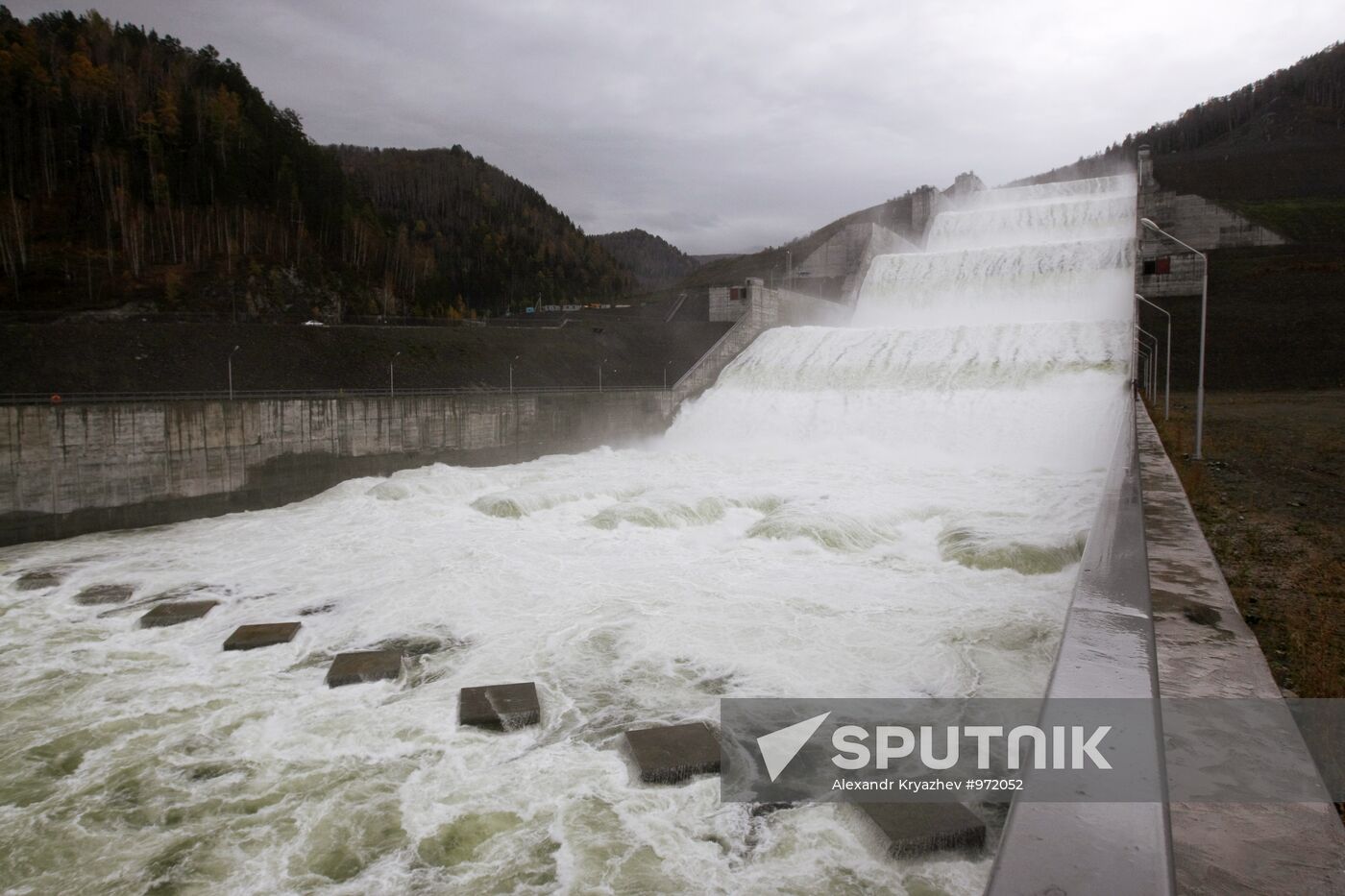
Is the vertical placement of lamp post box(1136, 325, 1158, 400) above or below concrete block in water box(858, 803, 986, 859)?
above

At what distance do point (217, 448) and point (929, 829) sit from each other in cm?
1650

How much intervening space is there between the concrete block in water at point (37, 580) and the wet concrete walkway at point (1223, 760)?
13.3m

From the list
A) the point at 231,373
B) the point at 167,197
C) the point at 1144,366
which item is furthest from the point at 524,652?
the point at 167,197

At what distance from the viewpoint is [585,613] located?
8977mm

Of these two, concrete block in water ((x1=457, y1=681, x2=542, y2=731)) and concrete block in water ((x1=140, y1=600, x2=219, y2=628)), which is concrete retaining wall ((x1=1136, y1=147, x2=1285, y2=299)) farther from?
concrete block in water ((x1=140, y1=600, x2=219, y2=628))

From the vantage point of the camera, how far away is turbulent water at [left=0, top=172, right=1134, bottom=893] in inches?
179

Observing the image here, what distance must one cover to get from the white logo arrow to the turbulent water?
21.8 inches

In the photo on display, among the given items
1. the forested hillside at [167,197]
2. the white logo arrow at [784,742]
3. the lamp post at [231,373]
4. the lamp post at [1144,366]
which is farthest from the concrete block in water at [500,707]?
the forested hillside at [167,197]

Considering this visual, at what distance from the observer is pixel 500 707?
6.24 meters

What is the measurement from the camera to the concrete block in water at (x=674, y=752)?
5.25 metres

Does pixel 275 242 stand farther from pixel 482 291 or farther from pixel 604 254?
pixel 604 254

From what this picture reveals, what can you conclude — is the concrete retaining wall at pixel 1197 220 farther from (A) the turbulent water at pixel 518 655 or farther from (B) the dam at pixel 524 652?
(A) the turbulent water at pixel 518 655

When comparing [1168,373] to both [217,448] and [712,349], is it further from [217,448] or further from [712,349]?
[217,448]

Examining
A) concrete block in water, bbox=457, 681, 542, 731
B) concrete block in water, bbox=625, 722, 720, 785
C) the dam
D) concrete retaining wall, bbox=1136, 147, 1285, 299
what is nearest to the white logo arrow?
concrete block in water, bbox=625, 722, 720, 785
